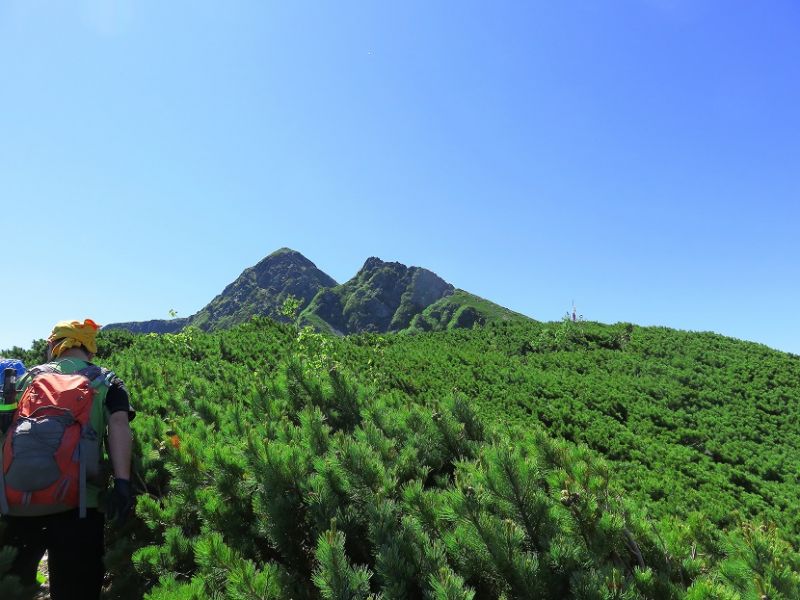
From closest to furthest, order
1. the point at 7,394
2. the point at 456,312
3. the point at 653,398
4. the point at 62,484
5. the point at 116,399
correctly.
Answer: the point at 62,484, the point at 7,394, the point at 116,399, the point at 653,398, the point at 456,312

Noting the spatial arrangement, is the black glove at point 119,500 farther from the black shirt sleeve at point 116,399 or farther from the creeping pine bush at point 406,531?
the black shirt sleeve at point 116,399

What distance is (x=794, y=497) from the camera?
9867mm

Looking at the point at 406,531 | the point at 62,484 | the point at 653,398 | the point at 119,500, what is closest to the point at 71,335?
the point at 62,484

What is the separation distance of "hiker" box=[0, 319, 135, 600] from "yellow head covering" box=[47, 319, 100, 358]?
0.44 m

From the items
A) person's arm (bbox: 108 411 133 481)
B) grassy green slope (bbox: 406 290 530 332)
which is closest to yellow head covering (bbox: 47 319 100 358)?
person's arm (bbox: 108 411 133 481)

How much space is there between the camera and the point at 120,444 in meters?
3.20

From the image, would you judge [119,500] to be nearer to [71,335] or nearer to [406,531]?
[71,335]

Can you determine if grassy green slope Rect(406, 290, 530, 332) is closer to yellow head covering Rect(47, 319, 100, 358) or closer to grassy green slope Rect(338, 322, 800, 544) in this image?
grassy green slope Rect(338, 322, 800, 544)

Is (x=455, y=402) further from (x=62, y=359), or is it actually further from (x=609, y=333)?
(x=609, y=333)

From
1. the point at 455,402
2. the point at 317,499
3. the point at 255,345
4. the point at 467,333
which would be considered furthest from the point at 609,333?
the point at 317,499

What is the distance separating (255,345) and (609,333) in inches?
701

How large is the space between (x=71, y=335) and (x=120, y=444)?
1.15 metres

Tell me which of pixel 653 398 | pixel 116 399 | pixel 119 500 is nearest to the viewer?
pixel 119 500

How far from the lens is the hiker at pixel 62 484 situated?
9.37ft
